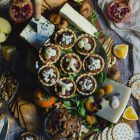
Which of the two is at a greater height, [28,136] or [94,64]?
[94,64]

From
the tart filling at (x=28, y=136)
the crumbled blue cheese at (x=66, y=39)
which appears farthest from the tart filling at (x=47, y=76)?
the tart filling at (x=28, y=136)

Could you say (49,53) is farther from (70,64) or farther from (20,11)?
(20,11)

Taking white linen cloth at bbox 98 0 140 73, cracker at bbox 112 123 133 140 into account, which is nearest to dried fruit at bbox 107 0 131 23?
white linen cloth at bbox 98 0 140 73

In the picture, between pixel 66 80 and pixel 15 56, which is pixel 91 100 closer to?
pixel 66 80

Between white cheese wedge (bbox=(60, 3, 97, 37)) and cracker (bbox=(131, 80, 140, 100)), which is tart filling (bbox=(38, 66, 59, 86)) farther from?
cracker (bbox=(131, 80, 140, 100))

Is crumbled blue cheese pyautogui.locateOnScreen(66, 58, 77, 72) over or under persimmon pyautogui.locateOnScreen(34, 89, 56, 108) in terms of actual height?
over

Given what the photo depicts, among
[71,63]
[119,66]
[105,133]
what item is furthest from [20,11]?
[105,133]
